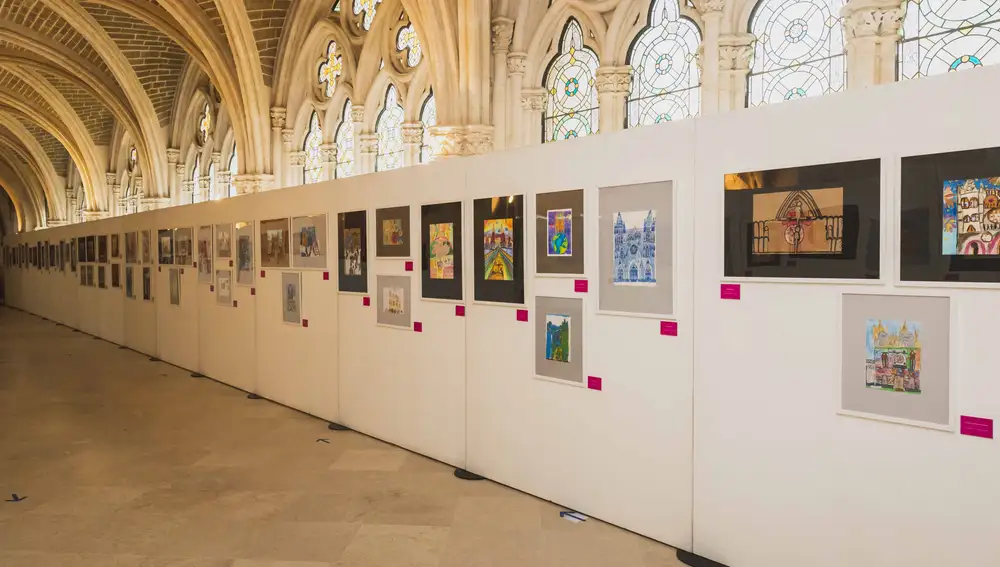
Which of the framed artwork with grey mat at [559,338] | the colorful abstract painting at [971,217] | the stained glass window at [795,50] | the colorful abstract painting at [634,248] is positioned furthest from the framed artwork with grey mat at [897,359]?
the stained glass window at [795,50]

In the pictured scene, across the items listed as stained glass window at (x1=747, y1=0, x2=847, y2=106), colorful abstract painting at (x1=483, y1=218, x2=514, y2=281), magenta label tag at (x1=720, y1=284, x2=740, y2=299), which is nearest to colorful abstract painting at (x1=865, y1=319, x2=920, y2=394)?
magenta label tag at (x1=720, y1=284, x2=740, y2=299)

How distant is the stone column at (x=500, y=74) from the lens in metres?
10.2

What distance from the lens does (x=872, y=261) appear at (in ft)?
11.4

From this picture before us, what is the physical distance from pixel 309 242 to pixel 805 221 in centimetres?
560

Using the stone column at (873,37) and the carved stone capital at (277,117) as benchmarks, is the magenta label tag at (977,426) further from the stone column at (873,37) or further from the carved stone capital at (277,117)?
the carved stone capital at (277,117)

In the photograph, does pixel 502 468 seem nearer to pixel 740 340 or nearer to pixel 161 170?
pixel 740 340

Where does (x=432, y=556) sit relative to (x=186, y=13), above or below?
below

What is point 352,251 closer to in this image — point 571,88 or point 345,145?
point 571,88

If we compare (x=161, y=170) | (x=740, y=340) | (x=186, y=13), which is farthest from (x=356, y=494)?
(x=161, y=170)

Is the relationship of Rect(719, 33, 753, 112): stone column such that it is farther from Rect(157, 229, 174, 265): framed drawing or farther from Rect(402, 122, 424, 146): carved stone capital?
Rect(157, 229, 174, 265): framed drawing

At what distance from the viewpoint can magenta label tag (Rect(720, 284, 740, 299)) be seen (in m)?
4.05

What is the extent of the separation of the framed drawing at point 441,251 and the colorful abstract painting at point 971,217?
11.6 feet

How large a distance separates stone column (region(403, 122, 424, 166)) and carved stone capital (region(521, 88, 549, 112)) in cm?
228

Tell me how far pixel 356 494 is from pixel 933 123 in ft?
14.3
